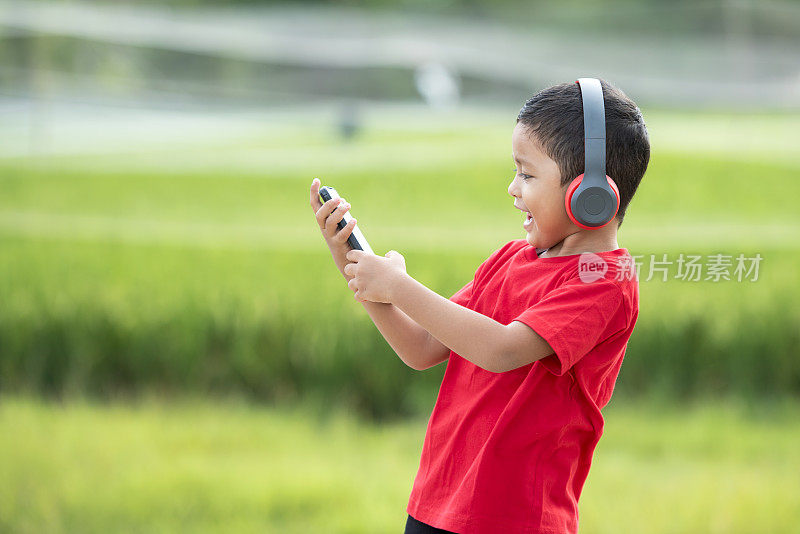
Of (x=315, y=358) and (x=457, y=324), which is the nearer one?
(x=457, y=324)

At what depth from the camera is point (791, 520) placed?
6.81 feet

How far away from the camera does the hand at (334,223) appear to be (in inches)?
40.8

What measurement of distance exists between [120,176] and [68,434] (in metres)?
2.32

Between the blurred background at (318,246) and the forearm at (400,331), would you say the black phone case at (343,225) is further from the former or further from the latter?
the blurred background at (318,246)

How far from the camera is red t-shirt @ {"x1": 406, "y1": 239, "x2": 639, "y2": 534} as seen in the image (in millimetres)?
969

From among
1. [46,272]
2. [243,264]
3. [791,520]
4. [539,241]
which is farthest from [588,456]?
[46,272]

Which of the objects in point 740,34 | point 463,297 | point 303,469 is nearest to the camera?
point 463,297

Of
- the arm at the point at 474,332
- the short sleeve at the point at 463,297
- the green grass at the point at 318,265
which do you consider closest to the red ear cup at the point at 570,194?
the arm at the point at 474,332

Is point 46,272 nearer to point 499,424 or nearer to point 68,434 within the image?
point 68,434

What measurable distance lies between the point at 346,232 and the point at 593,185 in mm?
275

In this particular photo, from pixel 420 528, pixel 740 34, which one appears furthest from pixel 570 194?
pixel 740 34

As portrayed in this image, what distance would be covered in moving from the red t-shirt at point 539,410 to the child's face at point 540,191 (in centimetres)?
3

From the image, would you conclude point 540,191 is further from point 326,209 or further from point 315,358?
point 315,358

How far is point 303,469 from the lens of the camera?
7.47 feet
